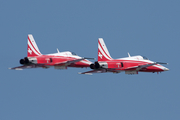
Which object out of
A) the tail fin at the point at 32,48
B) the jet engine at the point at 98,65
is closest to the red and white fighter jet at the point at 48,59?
the tail fin at the point at 32,48

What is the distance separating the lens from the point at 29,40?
6073 inches

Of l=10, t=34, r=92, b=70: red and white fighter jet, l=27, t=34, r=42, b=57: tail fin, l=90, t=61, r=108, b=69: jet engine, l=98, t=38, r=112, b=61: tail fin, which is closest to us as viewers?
l=90, t=61, r=108, b=69: jet engine

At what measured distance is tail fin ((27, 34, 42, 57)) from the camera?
5979 inches

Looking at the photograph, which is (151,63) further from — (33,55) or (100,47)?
(33,55)

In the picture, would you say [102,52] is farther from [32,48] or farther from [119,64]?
[32,48]

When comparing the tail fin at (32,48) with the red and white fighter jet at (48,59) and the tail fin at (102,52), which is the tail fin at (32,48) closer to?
the red and white fighter jet at (48,59)

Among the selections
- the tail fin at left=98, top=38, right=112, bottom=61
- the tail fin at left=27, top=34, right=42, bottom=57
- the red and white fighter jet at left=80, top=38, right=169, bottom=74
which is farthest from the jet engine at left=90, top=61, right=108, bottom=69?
the tail fin at left=27, top=34, right=42, bottom=57

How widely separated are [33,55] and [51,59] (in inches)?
130

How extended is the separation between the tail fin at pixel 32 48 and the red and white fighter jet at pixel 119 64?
9801mm

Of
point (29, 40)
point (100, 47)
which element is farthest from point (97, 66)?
point (29, 40)

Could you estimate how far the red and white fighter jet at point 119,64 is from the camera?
149 metres

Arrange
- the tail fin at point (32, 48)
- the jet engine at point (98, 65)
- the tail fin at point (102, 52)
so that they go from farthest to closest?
the tail fin at point (32, 48) < the tail fin at point (102, 52) < the jet engine at point (98, 65)

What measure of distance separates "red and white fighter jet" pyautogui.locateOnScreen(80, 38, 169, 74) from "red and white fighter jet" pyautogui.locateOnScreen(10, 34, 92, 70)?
370cm

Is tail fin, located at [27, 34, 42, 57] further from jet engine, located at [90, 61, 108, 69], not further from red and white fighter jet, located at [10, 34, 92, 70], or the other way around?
jet engine, located at [90, 61, 108, 69]
